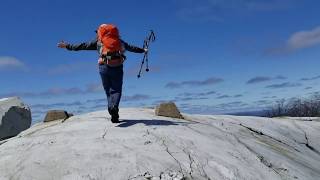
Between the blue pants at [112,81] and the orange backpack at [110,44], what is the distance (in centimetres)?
15

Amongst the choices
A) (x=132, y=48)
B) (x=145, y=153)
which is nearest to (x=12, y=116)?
(x=132, y=48)

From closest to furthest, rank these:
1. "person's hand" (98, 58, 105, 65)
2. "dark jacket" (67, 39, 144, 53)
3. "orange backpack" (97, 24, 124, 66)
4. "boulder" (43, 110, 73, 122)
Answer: "orange backpack" (97, 24, 124, 66), "person's hand" (98, 58, 105, 65), "dark jacket" (67, 39, 144, 53), "boulder" (43, 110, 73, 122)

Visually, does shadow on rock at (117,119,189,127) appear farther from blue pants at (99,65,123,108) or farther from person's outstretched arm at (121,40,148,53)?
person's outstretched arm at (121,40,148,53)

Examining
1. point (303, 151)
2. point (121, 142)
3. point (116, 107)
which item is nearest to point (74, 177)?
point (121, 142)

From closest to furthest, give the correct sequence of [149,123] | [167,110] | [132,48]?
[149,123] < [132,48] < [167,110]

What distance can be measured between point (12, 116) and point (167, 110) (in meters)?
8.94

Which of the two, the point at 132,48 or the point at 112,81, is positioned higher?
the point at 132,48

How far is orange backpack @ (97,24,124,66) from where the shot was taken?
34.7 ft

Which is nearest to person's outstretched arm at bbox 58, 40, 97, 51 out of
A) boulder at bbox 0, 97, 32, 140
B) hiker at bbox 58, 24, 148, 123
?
hiker at bbox 58, 24, 148, 123

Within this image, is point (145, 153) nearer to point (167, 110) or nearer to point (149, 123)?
point (149, 123)

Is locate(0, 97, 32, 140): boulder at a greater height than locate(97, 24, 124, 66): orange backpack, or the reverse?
locate(97, 24, 124, 66): orange backpack

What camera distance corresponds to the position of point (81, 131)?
979 cm

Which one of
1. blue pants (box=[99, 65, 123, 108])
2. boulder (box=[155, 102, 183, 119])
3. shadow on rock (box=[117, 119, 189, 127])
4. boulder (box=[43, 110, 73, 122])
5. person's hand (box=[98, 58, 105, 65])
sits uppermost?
person's hand (box=[98, 58, 105, 65])

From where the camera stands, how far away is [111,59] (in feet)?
34.8
